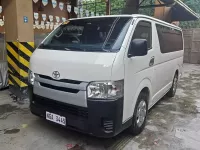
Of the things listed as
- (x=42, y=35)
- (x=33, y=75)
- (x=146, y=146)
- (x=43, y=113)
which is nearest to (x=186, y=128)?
(x=146, y=146)

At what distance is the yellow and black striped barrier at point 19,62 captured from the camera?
177 inches

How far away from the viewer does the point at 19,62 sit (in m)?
4.50

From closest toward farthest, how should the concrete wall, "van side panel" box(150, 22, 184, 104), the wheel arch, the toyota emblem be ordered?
the toyota emblem → the wheel arch → "van side panel" box(150, 22, 184, 104) → the concrete wall

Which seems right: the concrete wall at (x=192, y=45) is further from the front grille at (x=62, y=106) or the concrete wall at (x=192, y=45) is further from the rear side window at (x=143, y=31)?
the front grille at (x=62, y=106)

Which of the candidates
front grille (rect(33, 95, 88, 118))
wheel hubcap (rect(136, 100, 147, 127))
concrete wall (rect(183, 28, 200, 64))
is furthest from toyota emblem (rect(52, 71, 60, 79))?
concrete wall (rect(183, 28, 200, 64))

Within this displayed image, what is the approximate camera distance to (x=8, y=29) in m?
4.61

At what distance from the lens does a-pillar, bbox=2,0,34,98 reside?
14.2 ft

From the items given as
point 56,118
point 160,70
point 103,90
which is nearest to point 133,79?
point 103,90

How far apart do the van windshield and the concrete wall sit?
1155 centimetres

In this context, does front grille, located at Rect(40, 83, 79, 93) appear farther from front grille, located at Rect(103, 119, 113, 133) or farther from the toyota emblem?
front grille, located at Rect(103, 119, 113, 133)

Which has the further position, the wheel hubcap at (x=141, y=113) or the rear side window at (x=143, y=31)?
the wheel hubcap at (x=141, y=113)

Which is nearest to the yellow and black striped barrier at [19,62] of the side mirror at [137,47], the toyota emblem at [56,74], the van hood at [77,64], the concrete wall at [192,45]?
the van hood at [77,64]

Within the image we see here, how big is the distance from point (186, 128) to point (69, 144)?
2.15 meters

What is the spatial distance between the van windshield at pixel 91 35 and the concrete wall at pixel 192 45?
1155cm
